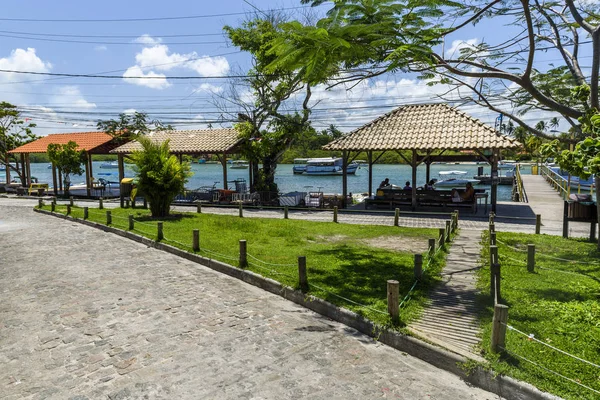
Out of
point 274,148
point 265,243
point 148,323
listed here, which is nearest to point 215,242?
point 265,243

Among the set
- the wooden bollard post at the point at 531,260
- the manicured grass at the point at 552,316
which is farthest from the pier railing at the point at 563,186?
the wooden bollard post at the point at 531,260

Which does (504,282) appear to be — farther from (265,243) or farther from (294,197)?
(294,197)

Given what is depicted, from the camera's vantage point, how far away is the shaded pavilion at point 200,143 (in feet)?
79.3

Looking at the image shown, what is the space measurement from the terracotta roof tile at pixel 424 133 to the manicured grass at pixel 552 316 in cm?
767

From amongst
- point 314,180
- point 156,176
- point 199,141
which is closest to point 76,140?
point 199,141

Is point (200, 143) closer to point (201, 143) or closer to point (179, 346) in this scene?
point (201, 143)

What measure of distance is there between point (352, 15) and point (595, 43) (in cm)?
517

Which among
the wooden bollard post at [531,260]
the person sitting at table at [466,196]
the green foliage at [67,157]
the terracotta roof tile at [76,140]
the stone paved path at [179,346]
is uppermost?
the terracotta roof tile at [76,140]

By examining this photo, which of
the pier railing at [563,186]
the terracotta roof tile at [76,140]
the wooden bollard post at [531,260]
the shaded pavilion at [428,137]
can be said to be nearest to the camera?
the wooden bollard post at [531,260]

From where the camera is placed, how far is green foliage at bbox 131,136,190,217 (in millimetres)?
17500

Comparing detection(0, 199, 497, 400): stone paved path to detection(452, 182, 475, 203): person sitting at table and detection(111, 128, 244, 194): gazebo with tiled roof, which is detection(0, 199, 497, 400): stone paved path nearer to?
detection(452, 182, 475, 203): person sitting at table

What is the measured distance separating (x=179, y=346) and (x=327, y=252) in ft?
18.5

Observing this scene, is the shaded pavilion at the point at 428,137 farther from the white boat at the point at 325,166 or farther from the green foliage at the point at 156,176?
the white boat at the point at 325,166

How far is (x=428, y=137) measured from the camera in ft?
61.4
